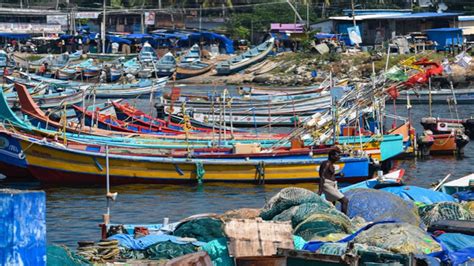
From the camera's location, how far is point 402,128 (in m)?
32.8

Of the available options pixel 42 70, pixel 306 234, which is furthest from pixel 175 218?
pixel 42 70

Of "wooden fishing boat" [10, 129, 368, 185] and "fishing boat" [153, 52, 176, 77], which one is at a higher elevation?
"wooden fishing boat" [10, 129, 368, 185]

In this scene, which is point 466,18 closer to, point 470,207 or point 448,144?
point 448,144

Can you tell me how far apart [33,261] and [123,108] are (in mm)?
30124

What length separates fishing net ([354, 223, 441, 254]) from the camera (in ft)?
38.7

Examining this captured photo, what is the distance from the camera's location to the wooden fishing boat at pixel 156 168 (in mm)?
25875

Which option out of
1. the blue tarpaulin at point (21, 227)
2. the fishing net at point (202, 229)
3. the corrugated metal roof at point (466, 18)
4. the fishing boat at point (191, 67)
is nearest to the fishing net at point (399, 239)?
the fishing net at point (202, 229)

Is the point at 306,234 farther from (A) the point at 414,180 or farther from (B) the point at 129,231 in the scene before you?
(A) the point at 414,180

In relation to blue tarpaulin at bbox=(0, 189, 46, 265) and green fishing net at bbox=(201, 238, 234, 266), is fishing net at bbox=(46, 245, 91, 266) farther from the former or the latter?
blue tarpaulin at bbox=(0, 189, 46, 265)

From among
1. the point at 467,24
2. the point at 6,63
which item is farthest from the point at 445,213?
the point at 467,24

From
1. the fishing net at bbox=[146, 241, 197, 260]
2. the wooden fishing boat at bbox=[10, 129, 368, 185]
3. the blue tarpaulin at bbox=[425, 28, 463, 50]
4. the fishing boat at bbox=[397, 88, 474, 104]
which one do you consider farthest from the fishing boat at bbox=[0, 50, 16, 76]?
the fishing net at bbox=[146, 241, 197, 260]

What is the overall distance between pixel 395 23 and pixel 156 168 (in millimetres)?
56139

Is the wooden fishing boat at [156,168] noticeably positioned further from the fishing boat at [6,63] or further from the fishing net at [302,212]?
the fishing boat at [6,63]

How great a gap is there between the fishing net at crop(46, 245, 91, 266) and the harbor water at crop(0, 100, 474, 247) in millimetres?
7957
